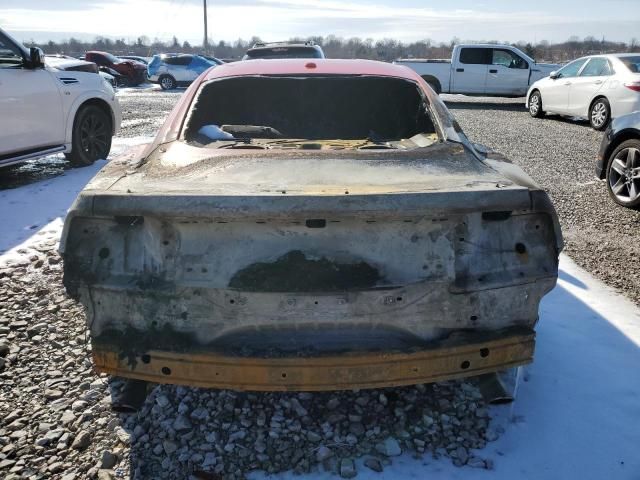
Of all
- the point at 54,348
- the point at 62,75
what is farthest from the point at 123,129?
the point at 54,348

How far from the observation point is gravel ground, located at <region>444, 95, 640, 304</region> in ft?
14.4

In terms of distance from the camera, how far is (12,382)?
2799 mm

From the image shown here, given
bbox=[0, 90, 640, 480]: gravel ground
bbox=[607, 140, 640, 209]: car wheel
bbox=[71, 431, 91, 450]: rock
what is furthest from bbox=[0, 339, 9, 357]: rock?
bbox=[607, 140, 640, 209]: car wheel

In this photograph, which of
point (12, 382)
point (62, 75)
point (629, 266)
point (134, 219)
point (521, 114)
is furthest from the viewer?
point (521, 114)

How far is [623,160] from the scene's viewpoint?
5715mm

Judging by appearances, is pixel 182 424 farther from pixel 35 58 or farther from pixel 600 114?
pixel 600 114

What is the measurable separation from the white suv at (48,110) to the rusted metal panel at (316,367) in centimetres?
513

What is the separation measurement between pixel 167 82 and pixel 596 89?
57.5ft

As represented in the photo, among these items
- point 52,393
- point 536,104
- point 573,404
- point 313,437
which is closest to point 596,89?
point 536,104

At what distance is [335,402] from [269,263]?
926mm

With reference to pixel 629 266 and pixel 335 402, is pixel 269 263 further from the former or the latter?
pixel 629 266

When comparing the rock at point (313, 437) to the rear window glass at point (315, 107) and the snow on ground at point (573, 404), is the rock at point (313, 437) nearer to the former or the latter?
the snow on ground at point (573, 404)

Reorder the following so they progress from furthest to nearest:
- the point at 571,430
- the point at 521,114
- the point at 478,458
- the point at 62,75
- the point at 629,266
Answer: the point at 521,114, the point at 62,75, the point at 629,266, the point at 571,430, the point at 478,458

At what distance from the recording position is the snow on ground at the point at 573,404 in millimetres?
2211
